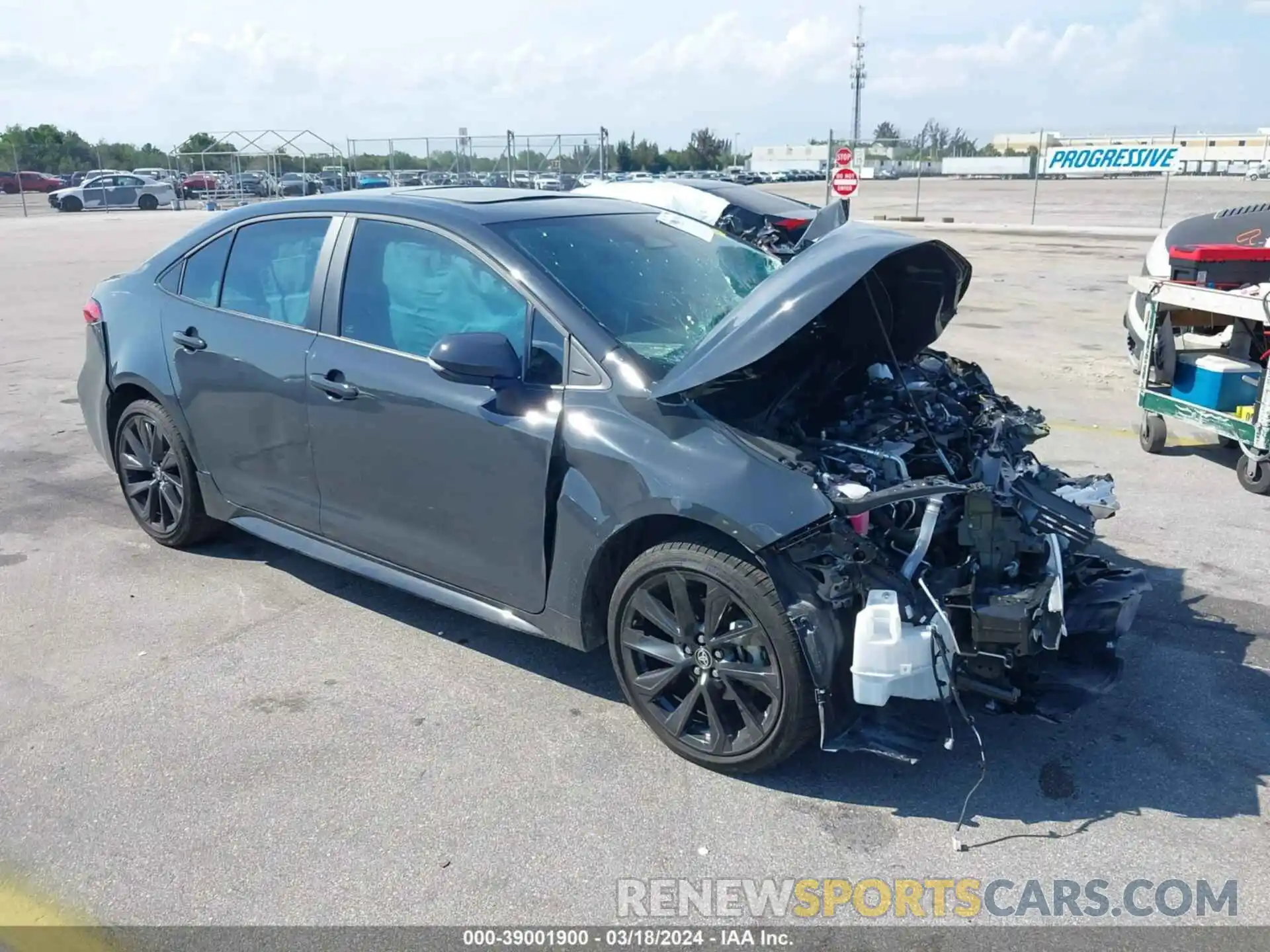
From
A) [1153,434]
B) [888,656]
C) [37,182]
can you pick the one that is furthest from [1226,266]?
[37,182]

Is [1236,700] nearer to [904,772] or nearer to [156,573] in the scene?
[904,772]

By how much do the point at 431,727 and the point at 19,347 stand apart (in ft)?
32.6

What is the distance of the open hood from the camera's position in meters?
3.26

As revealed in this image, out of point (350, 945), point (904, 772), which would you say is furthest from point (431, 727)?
point (904, 772)

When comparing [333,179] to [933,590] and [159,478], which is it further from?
[933,590]

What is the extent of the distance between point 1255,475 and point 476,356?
496 centimetres

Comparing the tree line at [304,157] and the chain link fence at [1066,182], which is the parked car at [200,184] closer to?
the tree line at [304,157]

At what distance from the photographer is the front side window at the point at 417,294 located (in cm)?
378

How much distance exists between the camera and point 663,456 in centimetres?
331

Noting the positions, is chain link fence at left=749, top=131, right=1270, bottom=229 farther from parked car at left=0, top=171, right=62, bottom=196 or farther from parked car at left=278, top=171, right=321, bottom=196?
parked car at left=0, top=171, right=62, bottom=196

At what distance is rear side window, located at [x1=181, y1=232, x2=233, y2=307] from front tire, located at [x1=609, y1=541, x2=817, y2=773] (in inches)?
103

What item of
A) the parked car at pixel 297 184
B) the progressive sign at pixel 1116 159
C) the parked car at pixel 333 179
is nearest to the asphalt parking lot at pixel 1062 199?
the progressive sign at pixel 1116 159

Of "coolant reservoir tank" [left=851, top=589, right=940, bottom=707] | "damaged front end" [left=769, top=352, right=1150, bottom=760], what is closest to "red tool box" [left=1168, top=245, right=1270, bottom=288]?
"damaged front end" [left=769, top=352, right=1150, bottom=760]

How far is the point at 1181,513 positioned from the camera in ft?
19.0
